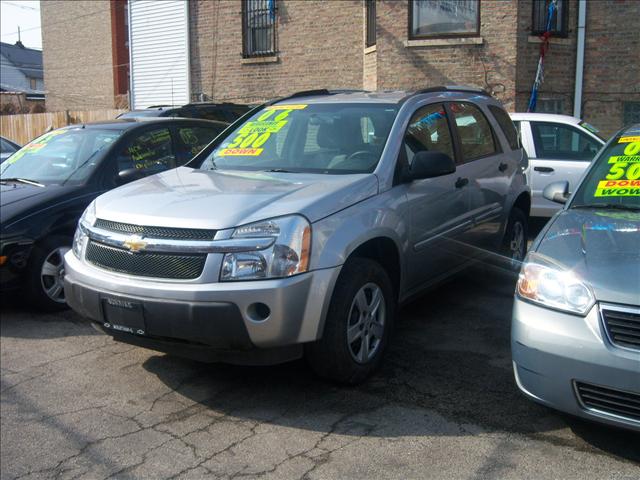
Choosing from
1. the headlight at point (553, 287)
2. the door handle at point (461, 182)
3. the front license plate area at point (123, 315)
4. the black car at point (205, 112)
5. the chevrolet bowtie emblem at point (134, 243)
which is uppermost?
the black car at point (205, 112)

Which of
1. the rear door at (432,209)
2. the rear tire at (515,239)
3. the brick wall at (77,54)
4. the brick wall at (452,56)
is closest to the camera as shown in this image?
the rear door at (432,209)

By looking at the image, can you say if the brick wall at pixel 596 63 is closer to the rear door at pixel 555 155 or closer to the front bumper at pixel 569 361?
the rear door at pixel 555 155

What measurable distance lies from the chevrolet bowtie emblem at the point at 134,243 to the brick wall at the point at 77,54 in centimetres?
2128

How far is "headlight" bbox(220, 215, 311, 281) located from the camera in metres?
3.83

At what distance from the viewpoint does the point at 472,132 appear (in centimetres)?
608

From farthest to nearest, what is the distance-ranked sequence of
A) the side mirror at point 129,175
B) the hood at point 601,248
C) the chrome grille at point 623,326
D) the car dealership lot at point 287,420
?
the side mirror at point 129,175 → the car dealership lot at point 287,420 → the hood at point 601,248 → the chrome grille at point 623,326

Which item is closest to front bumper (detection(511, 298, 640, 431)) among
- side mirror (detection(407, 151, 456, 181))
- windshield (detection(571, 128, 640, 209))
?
windshield (detection(571, 128, 640, 209))

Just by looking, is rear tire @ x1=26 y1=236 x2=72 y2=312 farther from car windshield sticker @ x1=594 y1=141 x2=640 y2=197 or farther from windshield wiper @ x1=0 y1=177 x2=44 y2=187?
car windshield sticker @ x1=594 y1=141 x2=640 y2=197

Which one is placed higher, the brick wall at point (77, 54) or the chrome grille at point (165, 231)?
the brick wall at point (77, 54)

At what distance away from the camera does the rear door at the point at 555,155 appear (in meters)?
8.95

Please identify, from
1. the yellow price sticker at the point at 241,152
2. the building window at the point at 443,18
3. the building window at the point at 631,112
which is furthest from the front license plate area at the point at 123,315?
the building window at the point at 631,112

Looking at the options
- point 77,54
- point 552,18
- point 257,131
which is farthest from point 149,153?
point 77,54

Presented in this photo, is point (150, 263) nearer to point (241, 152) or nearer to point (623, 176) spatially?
point (241, 152)

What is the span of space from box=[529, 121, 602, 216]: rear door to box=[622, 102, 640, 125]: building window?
4622 mm
